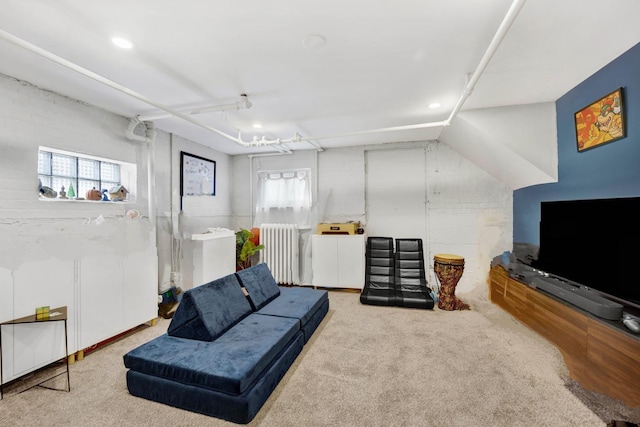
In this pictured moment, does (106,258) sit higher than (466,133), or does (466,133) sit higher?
(466,133)

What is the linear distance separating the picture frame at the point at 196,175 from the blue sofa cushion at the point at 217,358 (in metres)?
2.61

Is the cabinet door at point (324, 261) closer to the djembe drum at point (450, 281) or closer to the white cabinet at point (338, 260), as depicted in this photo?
the white cabinet at point (338, 260)

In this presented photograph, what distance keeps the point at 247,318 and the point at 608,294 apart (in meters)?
3.10

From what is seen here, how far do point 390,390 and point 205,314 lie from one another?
1.61 meters

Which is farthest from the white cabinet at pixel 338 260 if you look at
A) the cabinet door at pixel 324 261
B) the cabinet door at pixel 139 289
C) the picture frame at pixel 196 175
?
the cabinet door at pixel 139 289

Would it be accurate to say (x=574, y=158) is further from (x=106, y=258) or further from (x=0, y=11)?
(x=106, y=258)

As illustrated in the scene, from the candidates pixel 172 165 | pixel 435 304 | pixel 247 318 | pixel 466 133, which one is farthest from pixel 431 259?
pixel 172 165

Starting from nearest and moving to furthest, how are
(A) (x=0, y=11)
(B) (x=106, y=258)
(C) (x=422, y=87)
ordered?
(A) (x=0, y=11)
(C) (x=422, y=87)
(B) (x=106, y=258)

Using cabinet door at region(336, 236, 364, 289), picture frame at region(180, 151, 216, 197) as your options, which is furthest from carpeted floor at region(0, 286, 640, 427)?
picture frame at region(180, 151, 216, 197)

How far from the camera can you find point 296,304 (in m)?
2.99

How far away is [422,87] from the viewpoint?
2.57m

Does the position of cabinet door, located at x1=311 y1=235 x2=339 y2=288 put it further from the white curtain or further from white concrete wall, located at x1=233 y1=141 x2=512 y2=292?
the white curtain

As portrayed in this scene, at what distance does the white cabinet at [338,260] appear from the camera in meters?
4.48

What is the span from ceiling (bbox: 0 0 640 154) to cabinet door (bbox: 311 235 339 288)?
2295mm
